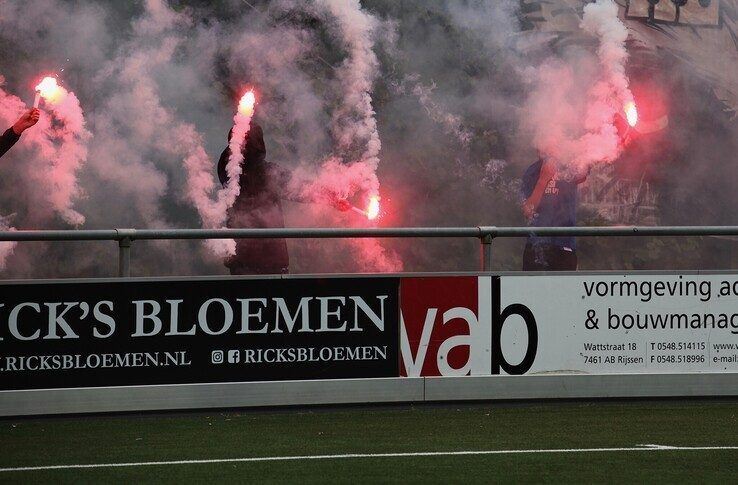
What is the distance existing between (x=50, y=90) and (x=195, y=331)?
7394 millimetres

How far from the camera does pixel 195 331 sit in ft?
32.2

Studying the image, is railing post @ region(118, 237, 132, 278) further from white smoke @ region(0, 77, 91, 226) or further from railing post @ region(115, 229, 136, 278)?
white smoke @ region(0, 77, 91, 226)

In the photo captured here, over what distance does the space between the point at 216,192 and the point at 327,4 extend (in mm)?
3300

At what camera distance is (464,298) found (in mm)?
10445

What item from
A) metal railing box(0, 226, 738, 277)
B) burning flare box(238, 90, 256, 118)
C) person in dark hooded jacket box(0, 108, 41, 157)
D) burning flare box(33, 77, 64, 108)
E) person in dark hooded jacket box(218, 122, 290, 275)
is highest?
burning flare box(238, 90, 256, 118)

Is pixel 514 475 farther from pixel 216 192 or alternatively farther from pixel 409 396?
pixel 216 192

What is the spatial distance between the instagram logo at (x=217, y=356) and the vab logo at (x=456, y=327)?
1484 mm

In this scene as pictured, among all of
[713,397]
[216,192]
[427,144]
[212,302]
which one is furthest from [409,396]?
[427,144]

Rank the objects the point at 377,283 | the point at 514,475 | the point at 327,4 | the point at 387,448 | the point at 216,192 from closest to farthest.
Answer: the point at 514,475, the point at 387,448, the point at 377,283, the point at 216,192, the point at 327,4

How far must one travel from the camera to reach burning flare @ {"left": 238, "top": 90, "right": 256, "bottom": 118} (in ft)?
56.9

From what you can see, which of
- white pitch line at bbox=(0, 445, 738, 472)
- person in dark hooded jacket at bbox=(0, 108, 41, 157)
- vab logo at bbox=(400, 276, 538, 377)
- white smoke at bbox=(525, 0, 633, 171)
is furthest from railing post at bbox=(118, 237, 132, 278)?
white smoke at bbox=(525, 0, 633, 171)

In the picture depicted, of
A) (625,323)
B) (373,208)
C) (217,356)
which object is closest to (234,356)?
(217,356)

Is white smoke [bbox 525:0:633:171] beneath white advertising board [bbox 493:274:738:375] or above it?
above

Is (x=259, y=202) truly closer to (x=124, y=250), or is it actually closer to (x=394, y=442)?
(x=124, y=250)
